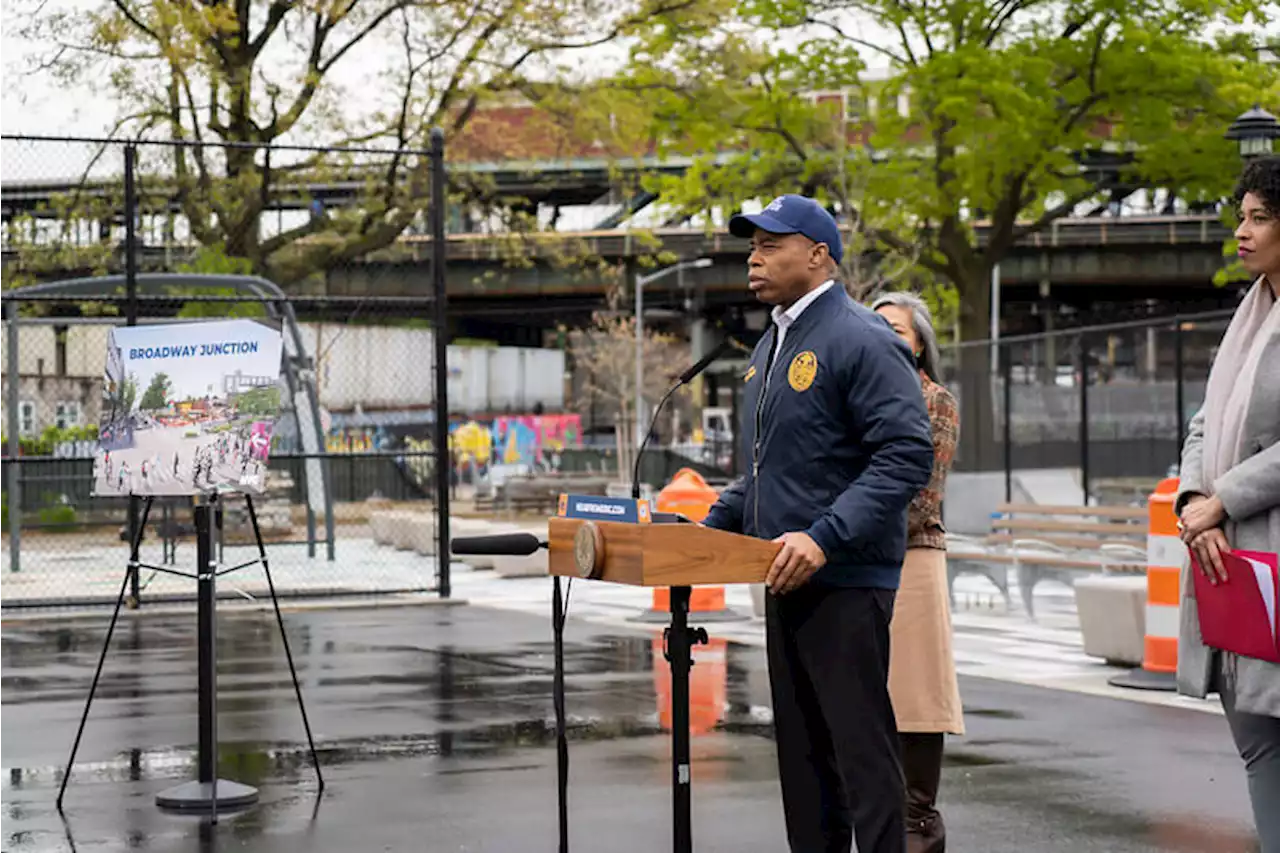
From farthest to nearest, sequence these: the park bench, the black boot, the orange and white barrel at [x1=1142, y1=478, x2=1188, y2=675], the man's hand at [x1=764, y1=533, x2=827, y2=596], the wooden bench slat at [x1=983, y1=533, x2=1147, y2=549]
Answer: the wooden bench slat at [x1=983, y1=533, x2=1147, y2=549] → the park bench → the orange and white barrel at [x1=1142, y1=478, x2=1188, y2=675] → the black boot → the man's hand at [x1=764, y1=533, x2=827, y2=596]

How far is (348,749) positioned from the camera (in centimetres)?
986

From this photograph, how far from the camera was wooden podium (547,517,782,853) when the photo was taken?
4984 mm

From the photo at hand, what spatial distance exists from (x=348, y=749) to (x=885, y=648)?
4.95 metres

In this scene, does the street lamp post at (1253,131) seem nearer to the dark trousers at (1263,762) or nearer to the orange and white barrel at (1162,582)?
the orange and white barrel at (1162,582)

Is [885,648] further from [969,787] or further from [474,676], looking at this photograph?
[474,676]

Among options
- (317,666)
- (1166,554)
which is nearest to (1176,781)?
(1166,554)

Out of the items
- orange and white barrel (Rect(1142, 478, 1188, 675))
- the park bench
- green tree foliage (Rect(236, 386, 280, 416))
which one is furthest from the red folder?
the park bench

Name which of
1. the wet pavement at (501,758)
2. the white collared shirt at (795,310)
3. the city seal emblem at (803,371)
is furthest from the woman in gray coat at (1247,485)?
the wet pavement at (501,758)

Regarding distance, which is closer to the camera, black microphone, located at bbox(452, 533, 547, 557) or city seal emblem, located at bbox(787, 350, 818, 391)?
black microphone, located at bbox(452, 533, 547, 557)

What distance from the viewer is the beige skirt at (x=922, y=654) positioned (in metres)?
6.89

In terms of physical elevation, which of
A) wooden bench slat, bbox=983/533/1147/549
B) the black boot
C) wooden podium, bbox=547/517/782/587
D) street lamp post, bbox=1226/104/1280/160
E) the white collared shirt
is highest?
street lamp post, bbox=1226/104/1280/160

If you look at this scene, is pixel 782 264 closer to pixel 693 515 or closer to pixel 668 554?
pixel 668 554

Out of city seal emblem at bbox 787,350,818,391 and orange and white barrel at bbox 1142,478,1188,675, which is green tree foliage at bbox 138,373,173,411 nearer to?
city seal emblem at bbox 787,350,818,391

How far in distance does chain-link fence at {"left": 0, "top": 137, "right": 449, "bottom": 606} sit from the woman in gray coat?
12.7m
